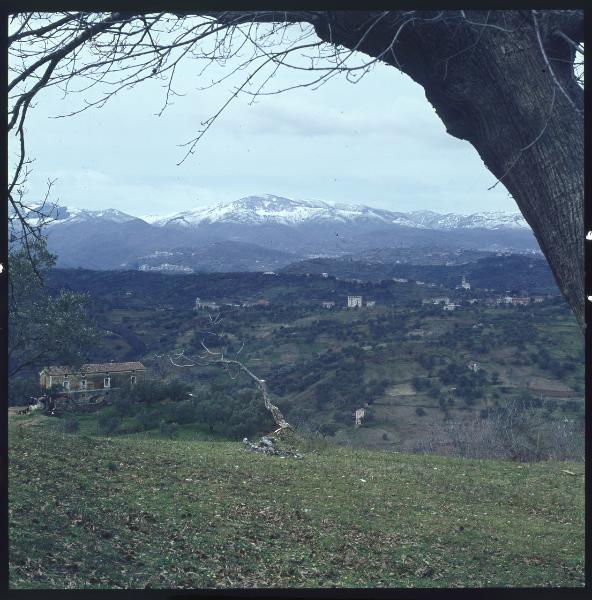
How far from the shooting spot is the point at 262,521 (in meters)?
3.73

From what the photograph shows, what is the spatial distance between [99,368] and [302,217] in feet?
8.47

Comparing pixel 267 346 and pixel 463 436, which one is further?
pixel 463 436

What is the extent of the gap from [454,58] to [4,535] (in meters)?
2.66

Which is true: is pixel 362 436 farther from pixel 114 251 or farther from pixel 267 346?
pixel 114 251

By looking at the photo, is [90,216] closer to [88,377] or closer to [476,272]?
[88,377]

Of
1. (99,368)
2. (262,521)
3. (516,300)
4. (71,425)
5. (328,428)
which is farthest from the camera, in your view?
(516,300)

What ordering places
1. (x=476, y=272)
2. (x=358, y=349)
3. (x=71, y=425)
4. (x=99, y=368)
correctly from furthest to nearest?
(x=358, y=349) → (x=476, y=272) → (x=71, y=425) → (x=99, y=368)

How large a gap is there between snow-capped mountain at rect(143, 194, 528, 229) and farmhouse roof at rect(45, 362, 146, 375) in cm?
136

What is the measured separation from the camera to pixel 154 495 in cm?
401

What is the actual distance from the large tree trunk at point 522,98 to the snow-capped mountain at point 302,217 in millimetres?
2557

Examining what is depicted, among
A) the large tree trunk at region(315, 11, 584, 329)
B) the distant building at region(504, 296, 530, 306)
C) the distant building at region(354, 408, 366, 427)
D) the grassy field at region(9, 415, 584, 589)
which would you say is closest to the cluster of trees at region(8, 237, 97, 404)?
the grassy field at region(9, 415, 584, 589)

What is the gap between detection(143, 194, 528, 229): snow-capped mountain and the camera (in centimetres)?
507

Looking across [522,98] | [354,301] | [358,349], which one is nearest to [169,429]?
[354,301]

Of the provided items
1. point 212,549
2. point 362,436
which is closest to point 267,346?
point 362,436
